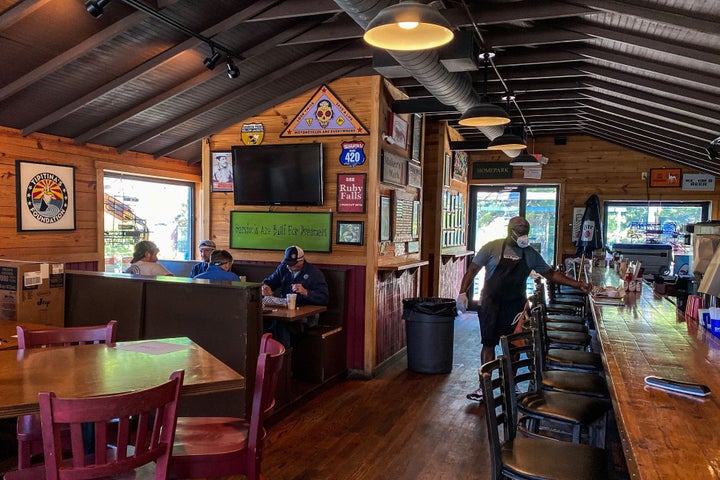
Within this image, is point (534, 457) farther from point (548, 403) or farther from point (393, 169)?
point (393, 169)

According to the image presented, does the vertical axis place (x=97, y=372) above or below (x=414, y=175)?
below

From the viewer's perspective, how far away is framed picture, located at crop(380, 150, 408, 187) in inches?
226

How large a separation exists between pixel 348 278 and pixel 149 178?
3.02m

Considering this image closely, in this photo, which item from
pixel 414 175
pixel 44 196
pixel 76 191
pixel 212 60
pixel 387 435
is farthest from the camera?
pixel 414 175

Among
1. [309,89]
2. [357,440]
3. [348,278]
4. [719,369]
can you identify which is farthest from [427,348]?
[719,369]

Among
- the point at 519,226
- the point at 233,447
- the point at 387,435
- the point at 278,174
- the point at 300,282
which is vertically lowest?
the point at 387,435

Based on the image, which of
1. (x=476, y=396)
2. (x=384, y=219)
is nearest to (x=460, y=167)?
(x=384, y=219)

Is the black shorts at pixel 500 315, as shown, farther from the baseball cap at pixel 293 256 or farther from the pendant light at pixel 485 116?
the baseball cap at pixel 293 256

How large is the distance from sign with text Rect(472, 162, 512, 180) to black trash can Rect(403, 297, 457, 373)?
4558 millimetres

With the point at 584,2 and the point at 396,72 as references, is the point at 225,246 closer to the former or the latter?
the point at 396,72

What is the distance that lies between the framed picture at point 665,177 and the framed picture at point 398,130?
192 inches

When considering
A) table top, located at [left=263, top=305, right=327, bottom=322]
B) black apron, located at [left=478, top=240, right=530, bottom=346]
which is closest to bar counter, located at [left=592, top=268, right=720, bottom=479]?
black apron, located at [left=478, top=240, right=530, bottom=346]

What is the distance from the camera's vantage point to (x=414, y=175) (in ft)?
22.4

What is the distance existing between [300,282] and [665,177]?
6.72m
